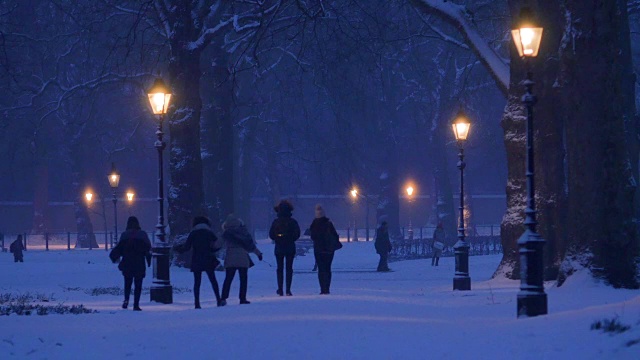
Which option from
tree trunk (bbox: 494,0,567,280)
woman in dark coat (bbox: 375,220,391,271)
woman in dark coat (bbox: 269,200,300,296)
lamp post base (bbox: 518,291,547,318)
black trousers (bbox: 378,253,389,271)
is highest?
tree trunk (bbox: 494,0,567,280)

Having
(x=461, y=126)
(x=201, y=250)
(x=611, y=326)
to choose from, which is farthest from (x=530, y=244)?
(x=461, y=126)

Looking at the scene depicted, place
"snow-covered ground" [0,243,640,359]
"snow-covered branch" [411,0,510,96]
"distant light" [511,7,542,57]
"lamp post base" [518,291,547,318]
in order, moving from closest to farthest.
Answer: "snow-covered ground" [0,243,640,359] → "lamp post base" [518,291,547,318] → "distant light" [511,7,542,57] → "snow-covered branch" [411,0,510,96]

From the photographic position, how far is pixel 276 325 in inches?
526

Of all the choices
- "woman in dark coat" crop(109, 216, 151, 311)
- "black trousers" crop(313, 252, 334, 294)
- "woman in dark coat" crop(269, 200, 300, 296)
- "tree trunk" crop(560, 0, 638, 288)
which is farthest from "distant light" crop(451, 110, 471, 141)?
"woman in dark coat" crop(109, 216, 151, 311)

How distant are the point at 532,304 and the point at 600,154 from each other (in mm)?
4178

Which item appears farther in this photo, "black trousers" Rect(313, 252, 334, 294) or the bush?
"black trousers" Rect(313, 252, 334, 294)

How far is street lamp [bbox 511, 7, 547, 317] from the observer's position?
14047mm

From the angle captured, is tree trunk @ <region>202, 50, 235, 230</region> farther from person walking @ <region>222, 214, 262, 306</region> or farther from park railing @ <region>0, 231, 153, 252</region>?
park railing @ <region>0, 231, 153, 252</region>

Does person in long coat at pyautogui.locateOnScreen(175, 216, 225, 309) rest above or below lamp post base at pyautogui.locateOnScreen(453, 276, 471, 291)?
above

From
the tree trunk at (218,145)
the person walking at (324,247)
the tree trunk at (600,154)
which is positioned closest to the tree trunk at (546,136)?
the tree trunk at (600,154)

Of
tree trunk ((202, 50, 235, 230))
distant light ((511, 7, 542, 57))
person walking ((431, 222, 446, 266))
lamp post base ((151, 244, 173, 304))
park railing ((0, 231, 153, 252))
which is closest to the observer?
distant light ((511, 7, 542, 57))

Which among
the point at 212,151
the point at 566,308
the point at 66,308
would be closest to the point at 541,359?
the point at 566,308

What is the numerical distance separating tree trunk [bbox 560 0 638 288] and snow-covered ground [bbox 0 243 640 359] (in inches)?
21.7

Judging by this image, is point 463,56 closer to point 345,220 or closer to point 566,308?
point 345,220
